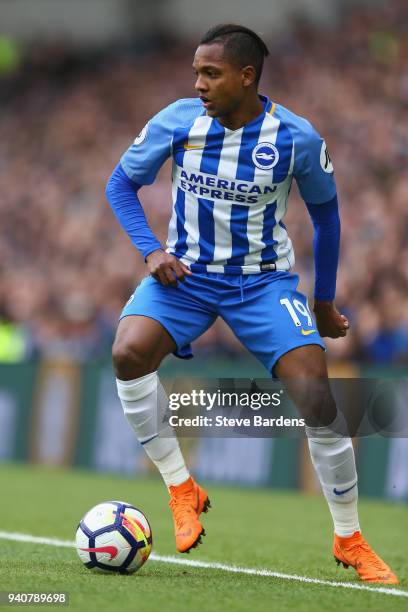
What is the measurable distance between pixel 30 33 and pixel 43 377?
36.5 ft

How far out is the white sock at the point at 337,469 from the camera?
500 centimetres

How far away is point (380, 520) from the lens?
8539 mm

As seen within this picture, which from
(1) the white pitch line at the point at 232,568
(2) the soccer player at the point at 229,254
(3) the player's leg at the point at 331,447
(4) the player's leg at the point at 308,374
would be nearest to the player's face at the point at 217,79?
(2) the soccer player at the point at 229,254

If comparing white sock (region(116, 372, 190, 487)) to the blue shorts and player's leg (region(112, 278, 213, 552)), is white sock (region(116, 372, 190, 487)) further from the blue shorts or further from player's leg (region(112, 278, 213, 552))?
the blue shorts

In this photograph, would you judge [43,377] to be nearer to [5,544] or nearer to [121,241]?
[121,241]

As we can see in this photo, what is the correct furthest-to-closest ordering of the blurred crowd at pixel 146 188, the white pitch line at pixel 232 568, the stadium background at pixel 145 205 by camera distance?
1. the blurred crowd at pixel 146 188
2. the stadium background at pixel 145 205
3. the white pitch line at pixel 232 568

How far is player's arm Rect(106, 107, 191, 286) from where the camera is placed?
501cm

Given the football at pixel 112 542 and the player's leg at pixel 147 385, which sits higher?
the player's leg at pixel 147 385

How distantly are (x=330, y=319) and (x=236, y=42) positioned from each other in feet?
4.33

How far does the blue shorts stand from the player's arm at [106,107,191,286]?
101 millimetres

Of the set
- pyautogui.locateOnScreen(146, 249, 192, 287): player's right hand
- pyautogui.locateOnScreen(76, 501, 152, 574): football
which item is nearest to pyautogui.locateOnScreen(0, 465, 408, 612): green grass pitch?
pyautogui.locateOnScreen(76, 501, 152, 574): football

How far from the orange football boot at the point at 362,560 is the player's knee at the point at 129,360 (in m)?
1.14

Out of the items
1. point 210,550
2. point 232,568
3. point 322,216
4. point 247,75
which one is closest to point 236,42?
point 247,75

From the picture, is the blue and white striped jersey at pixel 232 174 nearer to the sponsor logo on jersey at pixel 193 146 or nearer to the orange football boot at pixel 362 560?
the sponsor logo on jersey at pixel 193 146
